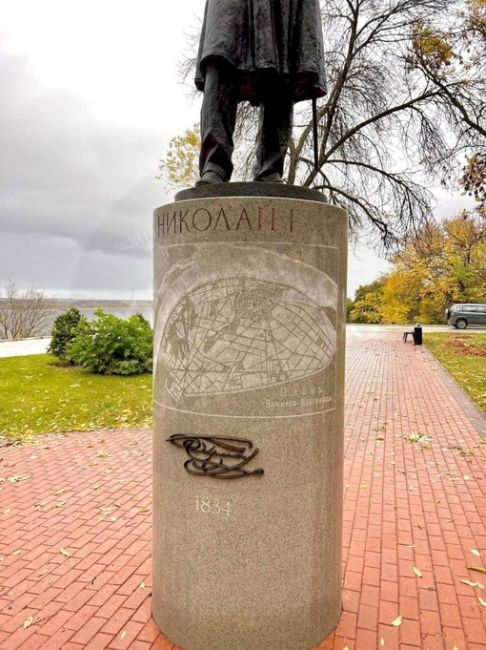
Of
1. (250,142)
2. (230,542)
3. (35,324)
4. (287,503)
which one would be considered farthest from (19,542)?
(35,324)

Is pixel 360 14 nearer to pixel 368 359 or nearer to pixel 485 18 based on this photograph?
pixel 485 18

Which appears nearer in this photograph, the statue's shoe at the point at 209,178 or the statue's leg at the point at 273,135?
the statue's shoe at the point at 209,178

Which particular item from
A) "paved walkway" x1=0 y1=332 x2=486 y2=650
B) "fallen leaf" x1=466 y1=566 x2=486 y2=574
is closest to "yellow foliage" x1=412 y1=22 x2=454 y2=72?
"paved walkway" x1=0 y1=332 x2=486 y2=650

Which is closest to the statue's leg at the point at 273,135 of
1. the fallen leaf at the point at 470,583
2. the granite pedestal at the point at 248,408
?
the granite pedestal at the point at 248,408

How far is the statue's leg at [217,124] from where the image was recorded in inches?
137

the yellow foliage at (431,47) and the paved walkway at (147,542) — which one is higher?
the yellow foliage at (431,47)

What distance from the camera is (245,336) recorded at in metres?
3.03

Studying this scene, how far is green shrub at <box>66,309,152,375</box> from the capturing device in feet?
→ 45.3

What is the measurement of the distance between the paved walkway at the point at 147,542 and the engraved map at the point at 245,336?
1.81 meters

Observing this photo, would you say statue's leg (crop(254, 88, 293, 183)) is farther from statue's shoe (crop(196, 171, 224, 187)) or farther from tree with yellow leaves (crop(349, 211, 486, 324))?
tree with yellow leaves (crop(349, 211, 486, 324))

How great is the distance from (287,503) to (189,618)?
38.5 inches

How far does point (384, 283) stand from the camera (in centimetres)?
4384
